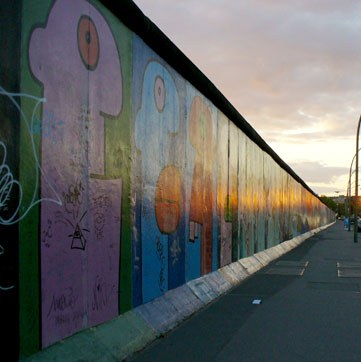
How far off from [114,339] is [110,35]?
3.78 m

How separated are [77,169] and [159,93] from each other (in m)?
3.26

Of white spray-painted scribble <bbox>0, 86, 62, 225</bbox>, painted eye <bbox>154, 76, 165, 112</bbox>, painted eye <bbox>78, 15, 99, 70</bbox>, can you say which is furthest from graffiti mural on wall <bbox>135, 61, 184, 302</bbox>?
white spray-painted scribble <bbox>0, 86, 62, 225</bbox>

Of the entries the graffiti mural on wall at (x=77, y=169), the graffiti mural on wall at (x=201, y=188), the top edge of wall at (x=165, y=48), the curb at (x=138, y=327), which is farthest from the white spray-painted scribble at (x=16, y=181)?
the graffiti mural on wall at (x=201, y=188)

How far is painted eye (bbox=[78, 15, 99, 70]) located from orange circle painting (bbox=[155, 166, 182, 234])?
286 centimetres

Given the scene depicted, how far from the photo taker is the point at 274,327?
25.8ft

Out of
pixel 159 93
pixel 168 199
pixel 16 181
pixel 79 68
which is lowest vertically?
pixel 168 199

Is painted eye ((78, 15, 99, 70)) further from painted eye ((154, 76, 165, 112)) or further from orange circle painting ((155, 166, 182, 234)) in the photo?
orange circle painting ((155, 166, 182, 234))

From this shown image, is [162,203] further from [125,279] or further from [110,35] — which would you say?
[110,35]

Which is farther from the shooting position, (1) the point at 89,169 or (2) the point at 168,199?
(2) the point at 168,199

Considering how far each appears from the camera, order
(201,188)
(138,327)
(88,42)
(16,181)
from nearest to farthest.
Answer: (16,181)
(88,42)
(138,327)
(201,188)

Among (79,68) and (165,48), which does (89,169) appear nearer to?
(79,68)

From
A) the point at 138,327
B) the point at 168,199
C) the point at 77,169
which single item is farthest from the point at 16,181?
the point at 168,199

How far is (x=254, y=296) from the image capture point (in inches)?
432

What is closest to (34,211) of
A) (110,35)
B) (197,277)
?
(110,35)
